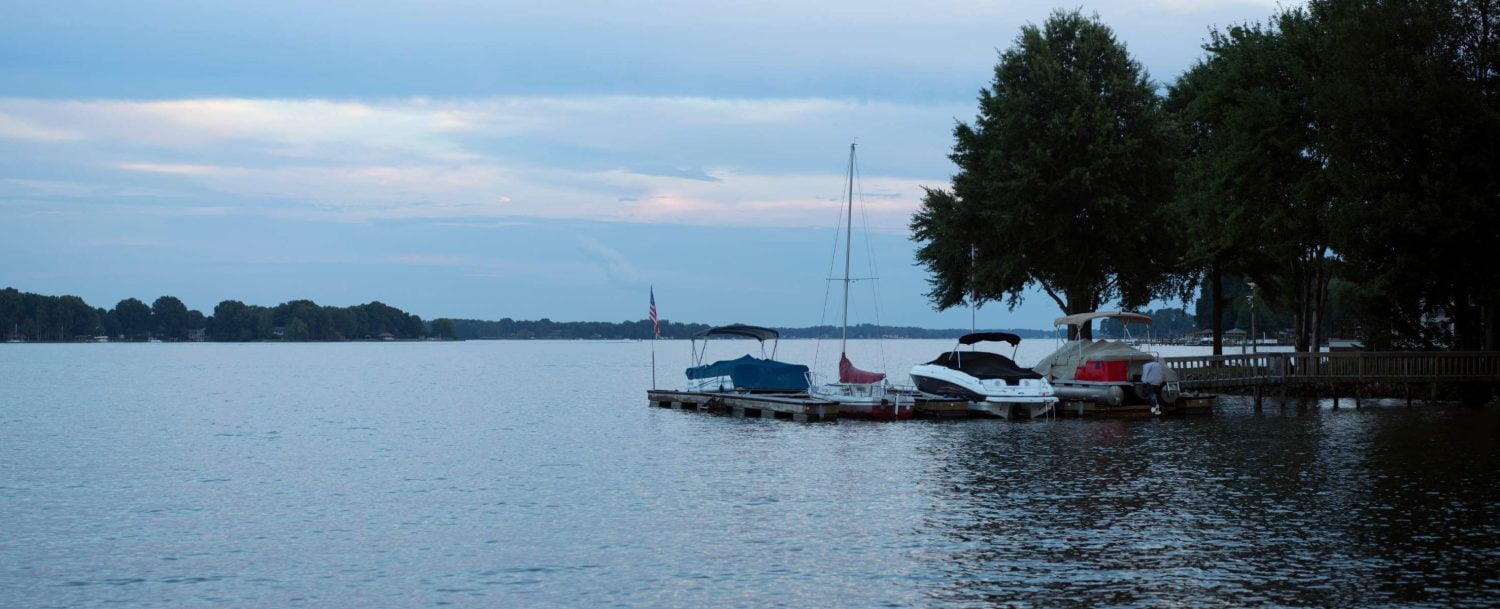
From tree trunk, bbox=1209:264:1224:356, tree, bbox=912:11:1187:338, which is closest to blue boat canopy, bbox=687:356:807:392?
tree, bbox=912:11:1187:338

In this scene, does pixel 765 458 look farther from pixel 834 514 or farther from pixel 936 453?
pixel 834 514

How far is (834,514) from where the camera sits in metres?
24.5

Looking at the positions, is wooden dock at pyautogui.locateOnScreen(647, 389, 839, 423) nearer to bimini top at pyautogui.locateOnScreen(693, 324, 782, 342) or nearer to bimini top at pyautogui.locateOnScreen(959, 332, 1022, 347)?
bimini top at pyautogui.locateOnScreen(693, 324, 782, 342)

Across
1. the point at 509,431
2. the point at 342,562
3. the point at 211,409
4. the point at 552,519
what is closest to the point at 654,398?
the point at 509,431

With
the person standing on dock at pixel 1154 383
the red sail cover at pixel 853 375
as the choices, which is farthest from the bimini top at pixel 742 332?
the person standing on dock at pixel 1154 383

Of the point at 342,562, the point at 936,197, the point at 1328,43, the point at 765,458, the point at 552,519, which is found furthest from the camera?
the point at 936,197

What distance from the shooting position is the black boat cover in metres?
47.2

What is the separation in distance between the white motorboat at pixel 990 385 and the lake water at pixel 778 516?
1880mm

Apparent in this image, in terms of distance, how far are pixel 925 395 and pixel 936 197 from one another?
60.7 ft

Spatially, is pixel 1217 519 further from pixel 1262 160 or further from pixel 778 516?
pixel 1262 160

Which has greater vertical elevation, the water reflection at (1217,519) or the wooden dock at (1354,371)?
the wooden dock at (1354,371)

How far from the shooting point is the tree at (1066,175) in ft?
196

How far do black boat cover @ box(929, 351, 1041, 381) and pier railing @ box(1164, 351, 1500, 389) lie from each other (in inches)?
388

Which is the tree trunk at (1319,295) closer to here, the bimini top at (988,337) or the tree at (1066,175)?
the tree at (1066,175)
